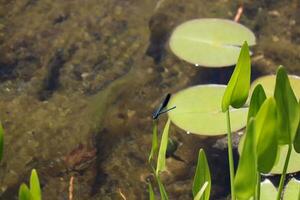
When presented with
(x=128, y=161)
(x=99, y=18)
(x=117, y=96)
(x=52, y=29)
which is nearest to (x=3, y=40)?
(x=52, y=29)

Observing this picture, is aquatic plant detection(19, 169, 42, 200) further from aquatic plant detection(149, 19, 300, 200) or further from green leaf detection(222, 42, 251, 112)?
green leaf detection(222, 42, 251, 112)

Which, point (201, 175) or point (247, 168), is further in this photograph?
point (201, 175)

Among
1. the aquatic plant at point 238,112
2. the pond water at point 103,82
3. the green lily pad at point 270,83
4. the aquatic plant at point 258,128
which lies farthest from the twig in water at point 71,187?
the green lily pad at point 270,83

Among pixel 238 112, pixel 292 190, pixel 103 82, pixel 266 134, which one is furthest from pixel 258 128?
pixel 103 82

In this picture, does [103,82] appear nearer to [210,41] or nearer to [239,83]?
[210,41]

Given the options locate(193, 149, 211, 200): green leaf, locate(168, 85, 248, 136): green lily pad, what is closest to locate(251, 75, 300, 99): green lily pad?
locate(168, 85, 248, 136): green lily pad

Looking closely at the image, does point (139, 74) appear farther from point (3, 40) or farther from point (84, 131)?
point (3, 40)
